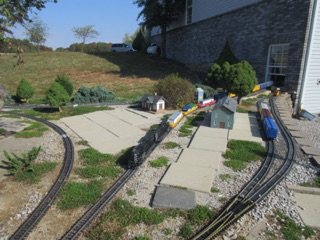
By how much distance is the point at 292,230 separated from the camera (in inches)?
143

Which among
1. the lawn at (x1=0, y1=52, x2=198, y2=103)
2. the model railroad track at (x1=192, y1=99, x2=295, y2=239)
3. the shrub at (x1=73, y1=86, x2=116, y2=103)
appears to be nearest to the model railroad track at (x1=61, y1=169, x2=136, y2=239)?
the model railroad track at (x1=192, y1=99, x2=295, y2=239)

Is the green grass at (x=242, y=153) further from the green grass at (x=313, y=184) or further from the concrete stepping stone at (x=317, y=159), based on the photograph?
the green grass at (x=313, y=184)

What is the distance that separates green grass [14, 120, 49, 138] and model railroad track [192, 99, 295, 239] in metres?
6.58

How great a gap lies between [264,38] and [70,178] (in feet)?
46.6

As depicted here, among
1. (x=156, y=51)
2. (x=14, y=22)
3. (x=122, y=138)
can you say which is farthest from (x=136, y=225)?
(x=156, y=51)

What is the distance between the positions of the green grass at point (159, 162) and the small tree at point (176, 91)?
563 centimetres

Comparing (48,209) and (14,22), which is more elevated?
(14,22)

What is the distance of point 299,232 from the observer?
11.8 ft

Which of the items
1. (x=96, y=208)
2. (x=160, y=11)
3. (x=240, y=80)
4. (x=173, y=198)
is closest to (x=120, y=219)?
(x=96, y=208)

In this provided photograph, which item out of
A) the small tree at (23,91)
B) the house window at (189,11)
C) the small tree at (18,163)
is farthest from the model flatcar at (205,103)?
the house window at (189,11)

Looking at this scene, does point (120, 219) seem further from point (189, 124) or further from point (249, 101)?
point (249, 101)

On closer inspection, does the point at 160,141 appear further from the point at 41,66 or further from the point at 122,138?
the point at 41,66

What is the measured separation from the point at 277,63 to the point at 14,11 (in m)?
13.7

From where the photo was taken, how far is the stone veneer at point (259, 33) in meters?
12.6
